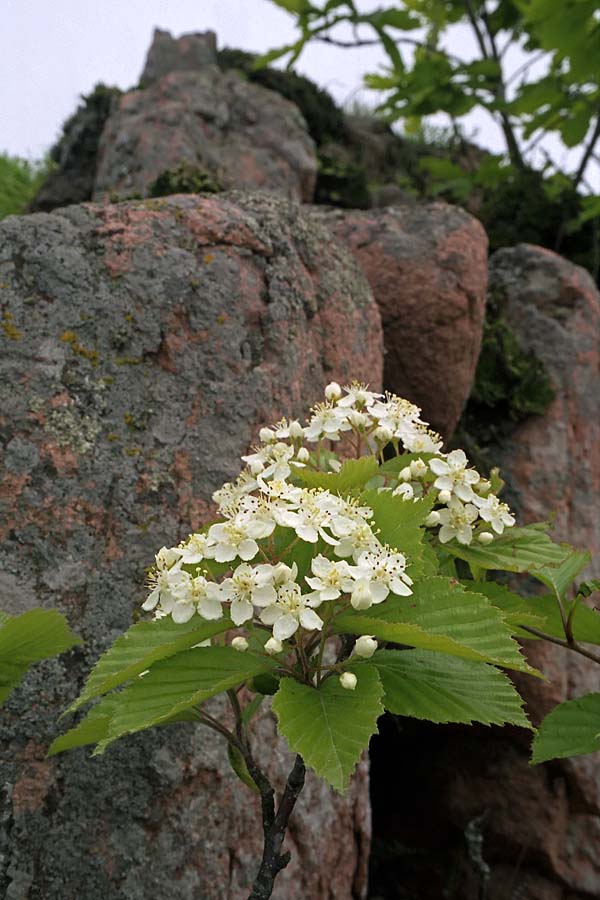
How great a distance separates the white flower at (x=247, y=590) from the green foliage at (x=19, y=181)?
650 cm

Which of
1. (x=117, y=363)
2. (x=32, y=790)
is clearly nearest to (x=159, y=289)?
(x=117, y=363)

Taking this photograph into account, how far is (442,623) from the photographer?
1.68 meters

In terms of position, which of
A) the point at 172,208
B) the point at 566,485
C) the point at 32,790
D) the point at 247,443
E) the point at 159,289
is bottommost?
the point at 32,790

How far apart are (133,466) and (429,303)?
2.16 meters

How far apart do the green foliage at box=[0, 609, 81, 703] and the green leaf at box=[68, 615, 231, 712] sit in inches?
9.1

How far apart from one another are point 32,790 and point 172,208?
2219 millimetres

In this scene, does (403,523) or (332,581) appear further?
(403,523)

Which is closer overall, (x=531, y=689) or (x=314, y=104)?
(x=531, y=689)

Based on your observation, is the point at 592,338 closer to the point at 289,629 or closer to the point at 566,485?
the point at 566,485

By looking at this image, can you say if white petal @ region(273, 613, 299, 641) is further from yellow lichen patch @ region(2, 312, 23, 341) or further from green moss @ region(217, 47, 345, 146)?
green moss @ region(217, 47, 345, 146)

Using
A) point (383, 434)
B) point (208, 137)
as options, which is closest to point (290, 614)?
point (383, 434)

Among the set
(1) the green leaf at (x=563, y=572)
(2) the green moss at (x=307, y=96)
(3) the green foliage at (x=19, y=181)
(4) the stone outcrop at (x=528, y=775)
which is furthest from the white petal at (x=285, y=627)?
(2) the green moss at (x=307, y=96)

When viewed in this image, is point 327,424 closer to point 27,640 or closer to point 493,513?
point 493,513

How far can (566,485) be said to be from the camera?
484 cm
